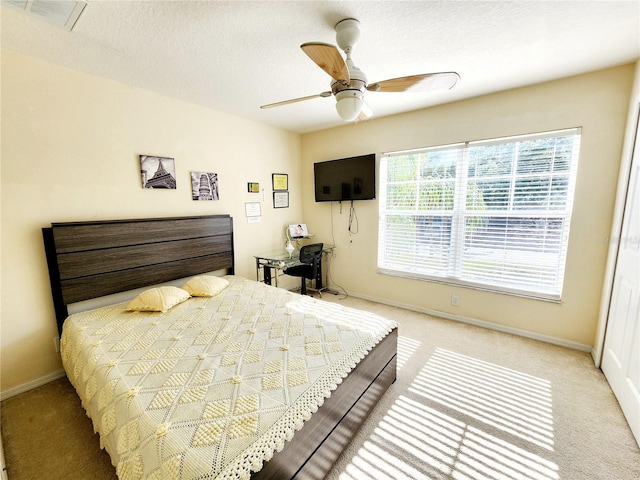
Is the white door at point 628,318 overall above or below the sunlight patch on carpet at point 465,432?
above

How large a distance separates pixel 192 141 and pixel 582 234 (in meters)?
3.87

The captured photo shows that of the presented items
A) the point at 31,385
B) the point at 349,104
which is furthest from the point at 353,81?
the point at 31,385

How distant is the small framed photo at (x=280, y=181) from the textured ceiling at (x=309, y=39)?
4.71 ft

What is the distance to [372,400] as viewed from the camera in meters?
1.75

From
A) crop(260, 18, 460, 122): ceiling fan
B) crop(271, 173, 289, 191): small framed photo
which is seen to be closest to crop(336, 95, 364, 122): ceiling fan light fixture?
crop(260, 18, 460, 122): ceiling fan

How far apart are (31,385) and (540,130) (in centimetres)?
478

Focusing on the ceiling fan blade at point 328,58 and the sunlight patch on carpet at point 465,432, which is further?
the sunlight patch on carpet at point 465,432

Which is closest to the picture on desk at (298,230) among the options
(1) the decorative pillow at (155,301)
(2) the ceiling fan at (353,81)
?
(1) the decorative pillow at (155,301)

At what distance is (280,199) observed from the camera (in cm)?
393

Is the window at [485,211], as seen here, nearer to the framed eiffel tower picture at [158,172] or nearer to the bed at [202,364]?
the bed at [202,364]

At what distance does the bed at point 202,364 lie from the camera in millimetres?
1007

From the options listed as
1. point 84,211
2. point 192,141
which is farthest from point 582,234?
point 84,211

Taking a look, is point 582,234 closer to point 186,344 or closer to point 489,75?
point 489,75

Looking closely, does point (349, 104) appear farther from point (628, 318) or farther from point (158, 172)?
point (628, 318)
